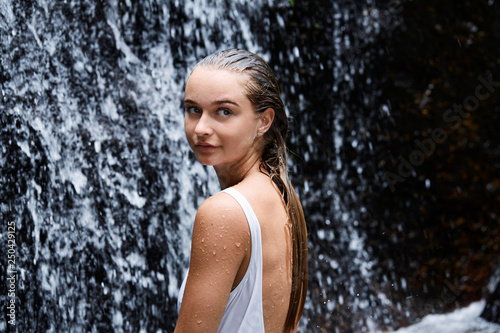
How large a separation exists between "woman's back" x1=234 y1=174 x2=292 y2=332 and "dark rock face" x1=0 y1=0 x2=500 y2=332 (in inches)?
97.5

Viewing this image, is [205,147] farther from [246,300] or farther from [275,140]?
[246,300]

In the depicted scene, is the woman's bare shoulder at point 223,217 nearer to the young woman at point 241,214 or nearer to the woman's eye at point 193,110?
the young woman at point 241,214

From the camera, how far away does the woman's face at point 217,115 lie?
47.0 inches

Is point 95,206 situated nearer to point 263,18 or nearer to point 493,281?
point 263,18

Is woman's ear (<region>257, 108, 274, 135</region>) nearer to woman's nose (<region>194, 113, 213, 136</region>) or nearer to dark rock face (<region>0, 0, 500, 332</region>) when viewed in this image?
woman's nose (<region>194, 113, 213, 136</region>)

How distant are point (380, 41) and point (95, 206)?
294cm

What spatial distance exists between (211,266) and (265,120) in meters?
0.42

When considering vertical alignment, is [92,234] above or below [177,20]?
below

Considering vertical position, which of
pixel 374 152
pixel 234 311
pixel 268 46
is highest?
pixel 268 46

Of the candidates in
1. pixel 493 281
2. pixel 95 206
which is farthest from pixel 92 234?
pixel 493 281

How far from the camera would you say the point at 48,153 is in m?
3.41

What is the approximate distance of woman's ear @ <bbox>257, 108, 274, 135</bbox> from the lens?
4.25 ft

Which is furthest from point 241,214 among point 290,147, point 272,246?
point 290,147

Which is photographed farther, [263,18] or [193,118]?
[263,18]
